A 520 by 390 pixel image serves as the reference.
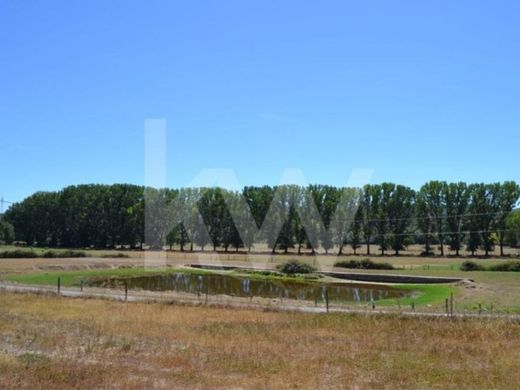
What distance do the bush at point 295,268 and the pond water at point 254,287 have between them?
724 centimetres

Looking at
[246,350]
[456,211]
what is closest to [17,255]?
[246,350]

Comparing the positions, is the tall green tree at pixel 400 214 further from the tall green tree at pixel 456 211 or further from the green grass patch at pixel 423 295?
the green grass patch at pixel 423 295

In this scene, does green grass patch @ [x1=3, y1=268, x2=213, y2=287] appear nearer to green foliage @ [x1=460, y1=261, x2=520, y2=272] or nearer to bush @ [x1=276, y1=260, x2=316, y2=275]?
bush @ [x1=276, y1=260, x2=316, y2=275]

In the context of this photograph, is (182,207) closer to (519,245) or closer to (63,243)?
(63,243)

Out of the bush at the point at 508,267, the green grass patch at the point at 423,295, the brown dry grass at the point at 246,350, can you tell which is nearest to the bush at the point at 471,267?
the bush at the point at 508,267

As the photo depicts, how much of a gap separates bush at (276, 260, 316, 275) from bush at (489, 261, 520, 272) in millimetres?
21776

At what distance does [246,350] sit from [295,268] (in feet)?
163

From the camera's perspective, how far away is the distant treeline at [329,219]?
351ft

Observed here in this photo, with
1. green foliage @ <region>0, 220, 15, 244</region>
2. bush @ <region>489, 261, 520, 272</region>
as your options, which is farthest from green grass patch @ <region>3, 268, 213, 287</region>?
green foliage @ <region>0, 220, 15, 244</region>

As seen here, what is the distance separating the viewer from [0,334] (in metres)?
21.3

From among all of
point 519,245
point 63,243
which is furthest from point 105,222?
point 519,245

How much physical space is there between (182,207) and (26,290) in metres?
78.0

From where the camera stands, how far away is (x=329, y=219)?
113 m

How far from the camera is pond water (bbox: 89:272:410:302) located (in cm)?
4716
